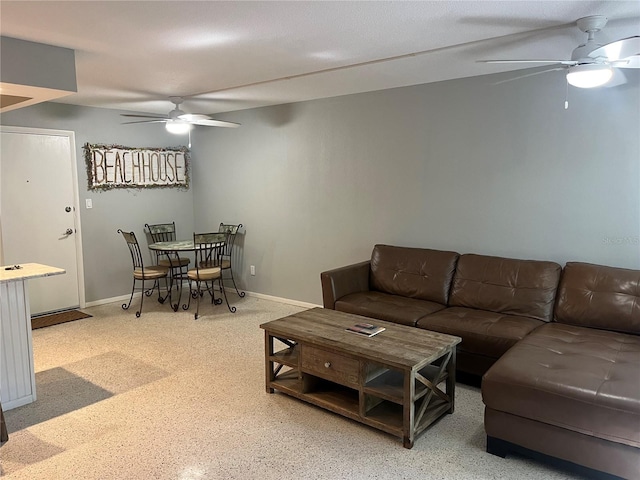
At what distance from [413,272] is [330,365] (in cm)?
156

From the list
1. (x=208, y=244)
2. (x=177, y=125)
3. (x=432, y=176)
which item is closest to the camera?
(x=432, y=176)

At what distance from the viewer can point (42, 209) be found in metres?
5.01

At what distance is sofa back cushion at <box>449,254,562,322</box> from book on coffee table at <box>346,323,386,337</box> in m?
1.08

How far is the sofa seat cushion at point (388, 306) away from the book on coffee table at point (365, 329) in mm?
534

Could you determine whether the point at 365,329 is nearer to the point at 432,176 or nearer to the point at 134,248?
the point at 432,176

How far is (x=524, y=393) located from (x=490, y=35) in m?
2.10

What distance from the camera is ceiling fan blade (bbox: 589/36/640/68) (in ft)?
7.47

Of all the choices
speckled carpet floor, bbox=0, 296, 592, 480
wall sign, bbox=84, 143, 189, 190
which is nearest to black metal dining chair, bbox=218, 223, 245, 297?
wall sign, bbox=84, 143, 189, 190

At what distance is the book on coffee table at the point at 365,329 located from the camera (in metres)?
2.93

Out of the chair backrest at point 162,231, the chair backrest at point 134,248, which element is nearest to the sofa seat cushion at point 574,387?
the chair backrest at point 134,248

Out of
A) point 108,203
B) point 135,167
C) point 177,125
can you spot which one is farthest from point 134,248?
point 177,125

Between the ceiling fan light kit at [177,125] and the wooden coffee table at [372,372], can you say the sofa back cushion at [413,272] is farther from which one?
the ceiling fan light kit at [177,125]

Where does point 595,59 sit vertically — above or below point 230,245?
above

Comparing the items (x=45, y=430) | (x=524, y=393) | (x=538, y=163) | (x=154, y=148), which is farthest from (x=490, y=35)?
(x=154, y=148)
